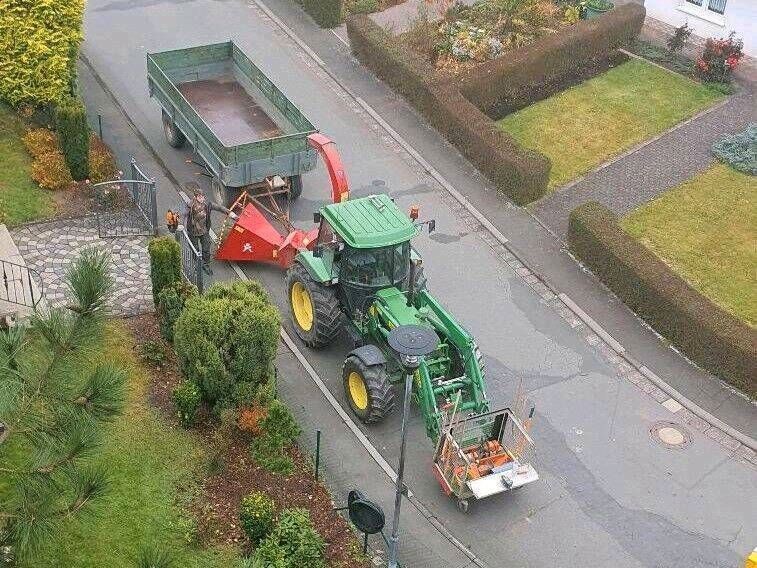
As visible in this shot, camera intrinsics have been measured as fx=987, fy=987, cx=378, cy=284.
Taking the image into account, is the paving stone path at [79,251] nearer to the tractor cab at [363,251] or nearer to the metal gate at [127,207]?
the metal gate at [127,207]

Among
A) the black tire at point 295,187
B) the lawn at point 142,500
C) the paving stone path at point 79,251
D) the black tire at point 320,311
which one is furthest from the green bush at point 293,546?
the black tire at point 295,187

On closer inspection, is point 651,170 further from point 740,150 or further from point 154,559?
point 154,559

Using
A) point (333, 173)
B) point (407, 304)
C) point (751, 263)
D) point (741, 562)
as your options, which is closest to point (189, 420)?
point (407, 304)

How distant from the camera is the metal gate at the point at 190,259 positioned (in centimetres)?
1841

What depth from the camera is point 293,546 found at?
1388 cm

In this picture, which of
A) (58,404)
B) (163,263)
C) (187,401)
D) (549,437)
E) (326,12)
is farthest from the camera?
(326,12)

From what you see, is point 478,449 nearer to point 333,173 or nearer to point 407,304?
point 407,304

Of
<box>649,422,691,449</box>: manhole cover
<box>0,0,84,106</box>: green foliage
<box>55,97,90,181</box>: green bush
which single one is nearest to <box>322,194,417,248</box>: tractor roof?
<box>649,422,691,449</box>: manhole cover

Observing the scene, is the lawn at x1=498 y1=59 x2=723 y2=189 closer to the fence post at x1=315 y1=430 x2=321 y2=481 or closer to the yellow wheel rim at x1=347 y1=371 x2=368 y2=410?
the yellow wheel rim at x1=347 y1=371 x2=368 y2=410

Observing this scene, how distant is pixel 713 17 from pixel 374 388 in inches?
767

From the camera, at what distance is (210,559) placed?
14.1m

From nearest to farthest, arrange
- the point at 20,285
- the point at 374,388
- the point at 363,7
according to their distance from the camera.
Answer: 1. the point at 374,388
2. the point at 20,285
3. the point at 363,7

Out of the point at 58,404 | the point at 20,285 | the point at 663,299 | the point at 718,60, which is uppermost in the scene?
the point at 58,404

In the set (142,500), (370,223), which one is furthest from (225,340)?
(370,223)
